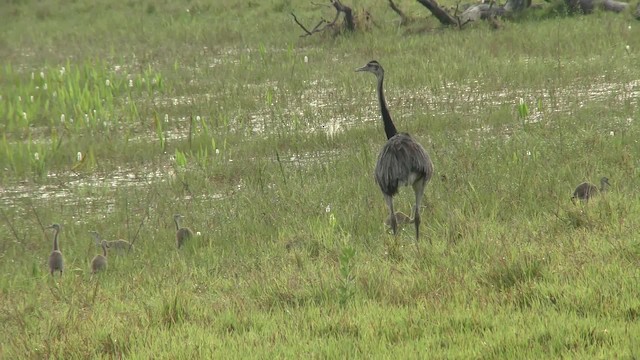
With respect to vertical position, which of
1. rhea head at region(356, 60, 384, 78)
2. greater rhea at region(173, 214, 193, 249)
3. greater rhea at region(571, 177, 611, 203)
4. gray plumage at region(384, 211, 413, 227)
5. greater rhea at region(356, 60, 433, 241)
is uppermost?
Result: rhea head at region(356, 60, 384, 78)

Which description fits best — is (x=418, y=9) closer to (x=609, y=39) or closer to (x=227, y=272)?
(x=609, y=39)

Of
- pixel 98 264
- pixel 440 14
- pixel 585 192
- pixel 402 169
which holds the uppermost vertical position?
pixel 440 14

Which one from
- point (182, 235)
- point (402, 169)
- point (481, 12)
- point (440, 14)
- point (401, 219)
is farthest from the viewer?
point (481, 12)

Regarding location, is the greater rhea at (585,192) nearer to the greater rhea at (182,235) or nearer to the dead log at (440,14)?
the greater rhea at (182,235)

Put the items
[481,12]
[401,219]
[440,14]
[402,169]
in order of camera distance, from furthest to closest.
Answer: [481,12] < [440,14] < [401,219] < [402,169]

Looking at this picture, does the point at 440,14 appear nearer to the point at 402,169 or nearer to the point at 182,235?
the point at 182,235

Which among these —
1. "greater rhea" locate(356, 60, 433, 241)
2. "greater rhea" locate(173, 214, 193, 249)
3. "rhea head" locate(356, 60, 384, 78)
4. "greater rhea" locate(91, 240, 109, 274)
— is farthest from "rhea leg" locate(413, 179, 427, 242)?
"greater rhea" locate(91, 240, 109, 274)

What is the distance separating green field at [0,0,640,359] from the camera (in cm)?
602

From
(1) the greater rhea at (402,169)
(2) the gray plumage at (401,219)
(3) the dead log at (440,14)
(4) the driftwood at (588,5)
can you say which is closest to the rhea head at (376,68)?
(1) the greater rhea at (402,169)

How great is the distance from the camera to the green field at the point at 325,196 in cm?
602

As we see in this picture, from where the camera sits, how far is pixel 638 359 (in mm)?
4980

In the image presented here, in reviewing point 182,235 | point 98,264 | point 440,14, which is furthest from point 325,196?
point 440,14

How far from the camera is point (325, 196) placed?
33.2 ft

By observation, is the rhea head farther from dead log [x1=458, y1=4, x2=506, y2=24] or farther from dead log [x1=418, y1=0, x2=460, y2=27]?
dead log [x1=458, y1=4, x2=506, y2=24]
